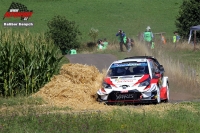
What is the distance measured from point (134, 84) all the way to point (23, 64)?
535 centimetres

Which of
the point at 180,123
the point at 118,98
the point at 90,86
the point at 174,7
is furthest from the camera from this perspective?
the point at 174,7

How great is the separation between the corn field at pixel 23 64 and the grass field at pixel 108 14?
4078 centimetres

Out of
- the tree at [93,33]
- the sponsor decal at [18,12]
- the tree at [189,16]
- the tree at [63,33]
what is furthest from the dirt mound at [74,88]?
the sponsor decal at [18,12]

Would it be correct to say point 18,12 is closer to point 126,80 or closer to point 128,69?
point 128,69

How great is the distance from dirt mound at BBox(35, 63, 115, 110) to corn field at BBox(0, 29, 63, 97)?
815 millimetres

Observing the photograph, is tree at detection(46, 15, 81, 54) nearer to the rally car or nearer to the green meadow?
the green meadow

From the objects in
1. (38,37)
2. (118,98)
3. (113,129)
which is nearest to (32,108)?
(118,98)

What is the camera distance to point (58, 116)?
14.5 metres

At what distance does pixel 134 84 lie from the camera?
59.1 feet

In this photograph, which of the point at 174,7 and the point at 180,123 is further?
the point at 174,7

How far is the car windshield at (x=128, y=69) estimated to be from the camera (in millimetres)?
18962

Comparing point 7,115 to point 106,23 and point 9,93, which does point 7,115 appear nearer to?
point 9,93

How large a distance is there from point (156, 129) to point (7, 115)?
14.9 ft

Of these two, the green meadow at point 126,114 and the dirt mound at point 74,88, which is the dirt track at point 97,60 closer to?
the green meadow at point 126,114
